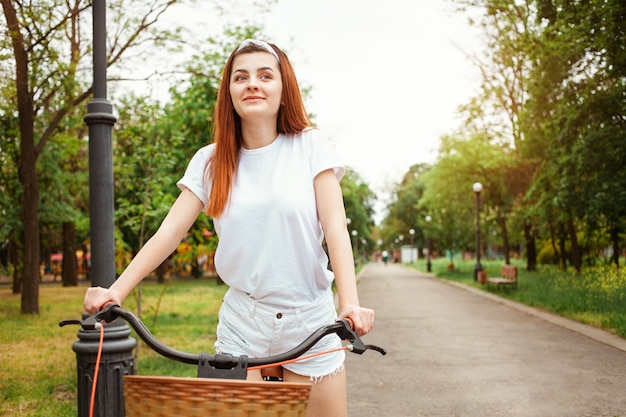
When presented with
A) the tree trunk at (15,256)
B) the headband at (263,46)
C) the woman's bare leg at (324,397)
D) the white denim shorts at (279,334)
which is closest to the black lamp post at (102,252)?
the white denim shorts at (279,334)

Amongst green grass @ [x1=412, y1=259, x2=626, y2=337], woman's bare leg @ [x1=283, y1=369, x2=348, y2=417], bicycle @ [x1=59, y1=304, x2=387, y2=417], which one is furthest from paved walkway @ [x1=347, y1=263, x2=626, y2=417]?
bicycle @ [x1=59, y1=304, x2=387, y2=417]

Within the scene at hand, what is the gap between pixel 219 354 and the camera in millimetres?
1843

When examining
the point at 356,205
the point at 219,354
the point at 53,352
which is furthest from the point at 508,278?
the point at 356,205

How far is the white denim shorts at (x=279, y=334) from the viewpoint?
7.51 feet

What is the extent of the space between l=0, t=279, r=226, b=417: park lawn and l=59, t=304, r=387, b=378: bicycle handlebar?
4.75 meters

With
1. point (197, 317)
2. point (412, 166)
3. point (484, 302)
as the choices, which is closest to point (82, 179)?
point (197, 317)

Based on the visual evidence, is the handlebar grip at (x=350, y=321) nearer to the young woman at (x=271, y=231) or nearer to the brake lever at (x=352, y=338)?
the brake lever at (x=352, y=338)

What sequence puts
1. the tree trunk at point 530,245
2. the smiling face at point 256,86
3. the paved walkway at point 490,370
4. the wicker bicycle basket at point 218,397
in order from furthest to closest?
the tree trunk at point 530,245 → the paved walkway at point 490,370 → the smiling face at point 256,86 → the wicker bicycle basket at point 218,397

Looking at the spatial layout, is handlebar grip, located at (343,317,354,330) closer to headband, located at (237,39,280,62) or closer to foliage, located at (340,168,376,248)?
headband, located at (237,39,280,62)

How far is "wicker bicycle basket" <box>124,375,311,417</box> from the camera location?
1604 mm

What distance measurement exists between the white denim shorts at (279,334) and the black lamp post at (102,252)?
3.17 metres

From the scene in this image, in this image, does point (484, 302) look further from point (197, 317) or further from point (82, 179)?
point (82, 179)

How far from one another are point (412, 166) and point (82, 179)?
8498cm

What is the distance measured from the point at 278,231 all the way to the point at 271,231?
0.07 feet
